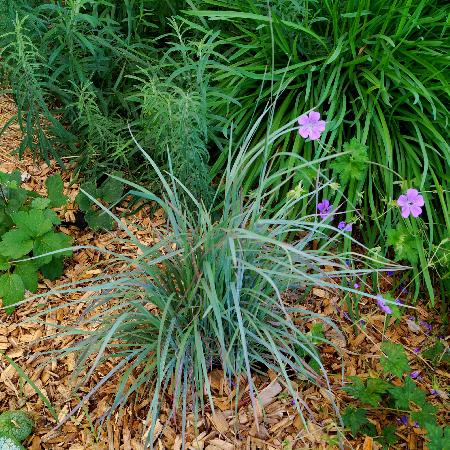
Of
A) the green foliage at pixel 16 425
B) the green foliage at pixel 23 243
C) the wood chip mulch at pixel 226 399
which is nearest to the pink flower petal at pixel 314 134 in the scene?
the wood chip mulch at pixel 226 399

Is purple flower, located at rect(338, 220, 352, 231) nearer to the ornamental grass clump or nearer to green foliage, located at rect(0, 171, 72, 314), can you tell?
the ornamental grass clump

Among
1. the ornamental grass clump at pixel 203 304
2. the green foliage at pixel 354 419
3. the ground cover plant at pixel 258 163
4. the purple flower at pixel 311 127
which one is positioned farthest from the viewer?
the purple flower at pixel 311 127

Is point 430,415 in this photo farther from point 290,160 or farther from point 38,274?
point 38,274

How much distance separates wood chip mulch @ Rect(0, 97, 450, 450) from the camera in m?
1.98

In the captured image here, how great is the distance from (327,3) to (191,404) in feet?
6.00

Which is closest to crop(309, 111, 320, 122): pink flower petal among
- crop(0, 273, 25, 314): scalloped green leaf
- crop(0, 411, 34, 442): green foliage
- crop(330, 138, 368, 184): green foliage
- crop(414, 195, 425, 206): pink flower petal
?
crop(330, 138, 368, 184): green foliage

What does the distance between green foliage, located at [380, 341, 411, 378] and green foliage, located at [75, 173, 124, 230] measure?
1.29m

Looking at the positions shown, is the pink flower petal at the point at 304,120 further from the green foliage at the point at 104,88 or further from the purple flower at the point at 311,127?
the green foliage at the point at 104,88

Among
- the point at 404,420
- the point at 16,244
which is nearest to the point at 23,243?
the point at 16,244

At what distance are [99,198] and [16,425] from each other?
1.13 metres

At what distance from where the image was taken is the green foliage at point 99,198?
2592mm

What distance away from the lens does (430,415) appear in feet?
6.32

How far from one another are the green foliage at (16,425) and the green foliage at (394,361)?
124 centimetres

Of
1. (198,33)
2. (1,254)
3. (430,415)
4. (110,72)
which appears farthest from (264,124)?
(430,415)
